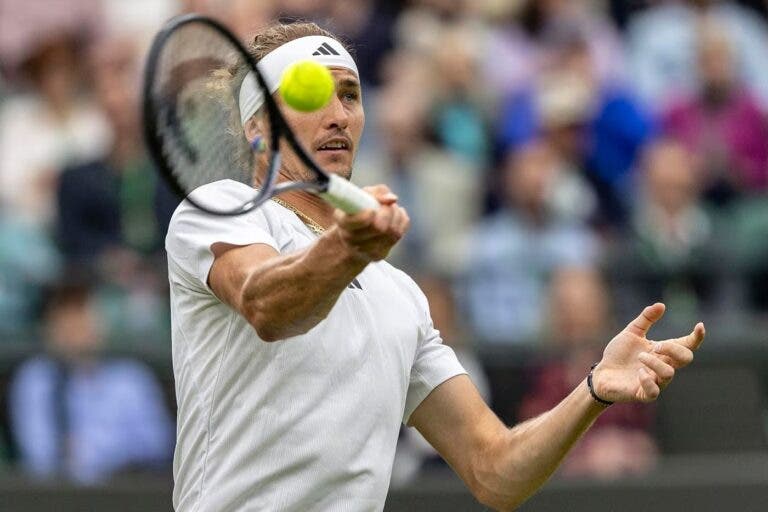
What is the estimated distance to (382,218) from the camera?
3307 mm

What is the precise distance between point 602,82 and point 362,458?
6.14 meters

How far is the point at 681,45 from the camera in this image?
999cm

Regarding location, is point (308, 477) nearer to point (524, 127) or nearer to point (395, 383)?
point (395, 383)

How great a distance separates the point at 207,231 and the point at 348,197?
58cm

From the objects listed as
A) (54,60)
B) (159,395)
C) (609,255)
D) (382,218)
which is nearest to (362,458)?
(382,218)

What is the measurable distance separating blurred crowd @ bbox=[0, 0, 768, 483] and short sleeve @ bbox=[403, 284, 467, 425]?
10.2ft

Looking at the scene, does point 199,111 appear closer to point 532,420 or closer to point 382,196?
point 382,196

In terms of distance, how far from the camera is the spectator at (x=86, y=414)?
788 cm

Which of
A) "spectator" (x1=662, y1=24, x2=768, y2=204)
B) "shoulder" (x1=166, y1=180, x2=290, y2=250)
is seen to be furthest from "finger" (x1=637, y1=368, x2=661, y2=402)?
"spectator" (x1=662, y1=24, x2=768, y2=204)

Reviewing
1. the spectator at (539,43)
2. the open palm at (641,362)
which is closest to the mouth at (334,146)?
the open palm at (641,362)

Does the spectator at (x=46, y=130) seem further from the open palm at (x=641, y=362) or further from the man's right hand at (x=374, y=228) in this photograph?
the man's right hand at (x=374, y=228)

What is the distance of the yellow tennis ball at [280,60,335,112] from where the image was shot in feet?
11.6

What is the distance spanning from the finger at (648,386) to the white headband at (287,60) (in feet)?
3.78

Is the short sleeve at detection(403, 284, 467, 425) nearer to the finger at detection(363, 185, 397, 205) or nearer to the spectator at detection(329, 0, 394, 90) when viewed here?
the finger at detection(363, 185, 397, 205)
